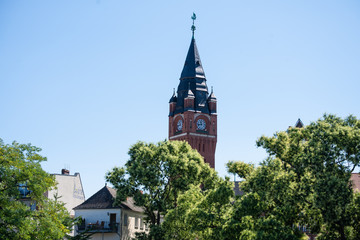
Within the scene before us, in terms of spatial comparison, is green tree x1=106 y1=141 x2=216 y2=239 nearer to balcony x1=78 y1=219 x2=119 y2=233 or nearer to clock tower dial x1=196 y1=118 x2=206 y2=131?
balcony x1=78 y1=219 x2=119 y2=233

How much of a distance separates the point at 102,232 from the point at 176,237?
36.5 ft

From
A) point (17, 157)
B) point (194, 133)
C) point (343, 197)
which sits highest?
point (194, 133)

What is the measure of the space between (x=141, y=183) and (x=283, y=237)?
24216mm

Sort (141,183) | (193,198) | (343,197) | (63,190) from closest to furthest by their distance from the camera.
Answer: (343,197) → (193,198) → (141,183) → (63,190)

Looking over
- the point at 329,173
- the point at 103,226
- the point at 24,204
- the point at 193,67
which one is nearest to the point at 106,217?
the point at 103,226

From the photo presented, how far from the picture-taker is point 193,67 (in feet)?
327

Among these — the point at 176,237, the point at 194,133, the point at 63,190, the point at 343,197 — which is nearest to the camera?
the point at 343,197

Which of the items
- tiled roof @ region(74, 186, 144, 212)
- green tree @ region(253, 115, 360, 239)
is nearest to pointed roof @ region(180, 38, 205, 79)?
tiled roof @ region(74, 186, 144, 212)

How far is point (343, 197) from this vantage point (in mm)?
31484

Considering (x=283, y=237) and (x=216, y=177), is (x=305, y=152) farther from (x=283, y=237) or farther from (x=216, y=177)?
(x=216, y=177)

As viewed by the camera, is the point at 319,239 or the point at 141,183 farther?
the point at 141,183

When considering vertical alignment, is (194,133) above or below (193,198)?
above

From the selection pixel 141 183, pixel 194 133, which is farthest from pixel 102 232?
pixel 194 133

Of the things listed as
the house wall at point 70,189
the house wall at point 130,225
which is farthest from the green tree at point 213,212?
the house wall at point 70,189
